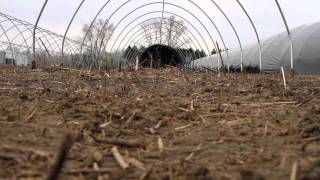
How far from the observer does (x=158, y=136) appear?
11.4 ft

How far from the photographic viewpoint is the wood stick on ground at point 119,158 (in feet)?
8.67

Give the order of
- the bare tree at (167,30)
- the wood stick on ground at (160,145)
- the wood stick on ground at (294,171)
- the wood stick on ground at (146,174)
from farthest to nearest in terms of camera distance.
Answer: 1. the bare tree at (167,30)
2. the wood stick on ground at (160,145)
3. the wood stick on ground at (146,174)
4. the wood stick on ground at (294,171)

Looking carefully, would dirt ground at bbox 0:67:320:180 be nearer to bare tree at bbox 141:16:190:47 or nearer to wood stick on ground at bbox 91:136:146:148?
wood stick on ground at bbox 91:136:146:148

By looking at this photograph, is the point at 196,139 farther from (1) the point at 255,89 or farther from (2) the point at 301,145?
(1) the point at 255,89

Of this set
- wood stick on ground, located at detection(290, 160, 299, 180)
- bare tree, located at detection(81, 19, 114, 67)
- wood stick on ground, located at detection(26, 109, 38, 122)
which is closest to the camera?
wood stick on ground, located at detection(290, 160, 299, 180)

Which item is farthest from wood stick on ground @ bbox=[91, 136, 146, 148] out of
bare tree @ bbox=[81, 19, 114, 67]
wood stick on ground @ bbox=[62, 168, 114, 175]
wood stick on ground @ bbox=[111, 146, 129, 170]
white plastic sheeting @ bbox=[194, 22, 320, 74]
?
white plastic sheeting @ bbox=[194, 22, 320, 74]

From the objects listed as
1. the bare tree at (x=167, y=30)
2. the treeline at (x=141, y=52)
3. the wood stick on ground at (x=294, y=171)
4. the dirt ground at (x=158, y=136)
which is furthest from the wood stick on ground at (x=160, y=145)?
the treeline at (x=141, y=52)

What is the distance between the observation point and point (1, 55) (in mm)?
33406

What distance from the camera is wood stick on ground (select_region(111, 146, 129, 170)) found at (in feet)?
8.67

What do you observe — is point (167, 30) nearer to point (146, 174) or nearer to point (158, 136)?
point (158, 136)

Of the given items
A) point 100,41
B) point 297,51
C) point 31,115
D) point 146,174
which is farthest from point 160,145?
point 100,41

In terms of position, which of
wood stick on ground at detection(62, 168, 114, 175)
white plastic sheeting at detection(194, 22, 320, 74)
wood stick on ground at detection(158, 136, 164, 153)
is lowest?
wood stick on ground at detection(62, 168, 114, 175)

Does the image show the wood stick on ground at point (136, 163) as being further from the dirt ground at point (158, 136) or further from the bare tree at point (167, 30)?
the bare tree at point (167, 30)

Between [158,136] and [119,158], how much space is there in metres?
0.75
